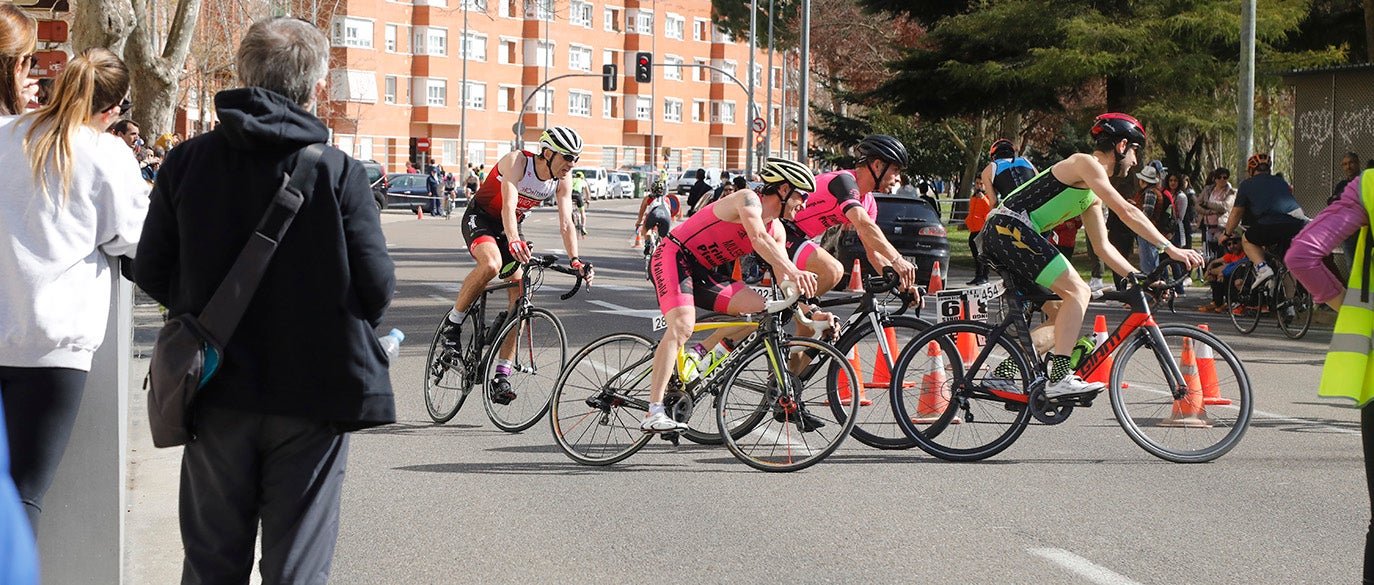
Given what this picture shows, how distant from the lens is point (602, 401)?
27.0 feet

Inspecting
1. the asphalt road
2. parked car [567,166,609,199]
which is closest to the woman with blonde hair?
the asphalt road

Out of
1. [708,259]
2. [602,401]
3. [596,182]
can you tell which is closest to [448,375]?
[602,401]

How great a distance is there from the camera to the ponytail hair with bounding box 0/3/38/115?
4.54 meters

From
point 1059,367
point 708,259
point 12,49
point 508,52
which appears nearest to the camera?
point 12,49

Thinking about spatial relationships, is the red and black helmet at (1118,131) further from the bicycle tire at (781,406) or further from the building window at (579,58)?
the building window at (579,58)

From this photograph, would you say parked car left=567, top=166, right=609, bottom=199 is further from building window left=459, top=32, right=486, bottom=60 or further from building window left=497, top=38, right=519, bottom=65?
building window left=497, top=38, right=519, bottom=65

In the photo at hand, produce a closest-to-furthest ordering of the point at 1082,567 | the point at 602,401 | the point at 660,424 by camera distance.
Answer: the point at 1082,567, the point at 660,424, the point at 602,401

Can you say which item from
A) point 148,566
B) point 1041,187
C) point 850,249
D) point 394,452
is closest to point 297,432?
point 148,566

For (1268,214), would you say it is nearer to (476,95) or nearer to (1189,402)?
(1189,402)

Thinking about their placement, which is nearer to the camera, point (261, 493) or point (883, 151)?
point (261, 493)

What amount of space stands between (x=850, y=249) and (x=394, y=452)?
1216 cm

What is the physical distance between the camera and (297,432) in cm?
380

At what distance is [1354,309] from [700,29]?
104m

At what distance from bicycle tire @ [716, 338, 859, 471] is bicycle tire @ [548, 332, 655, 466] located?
45 centimetres
